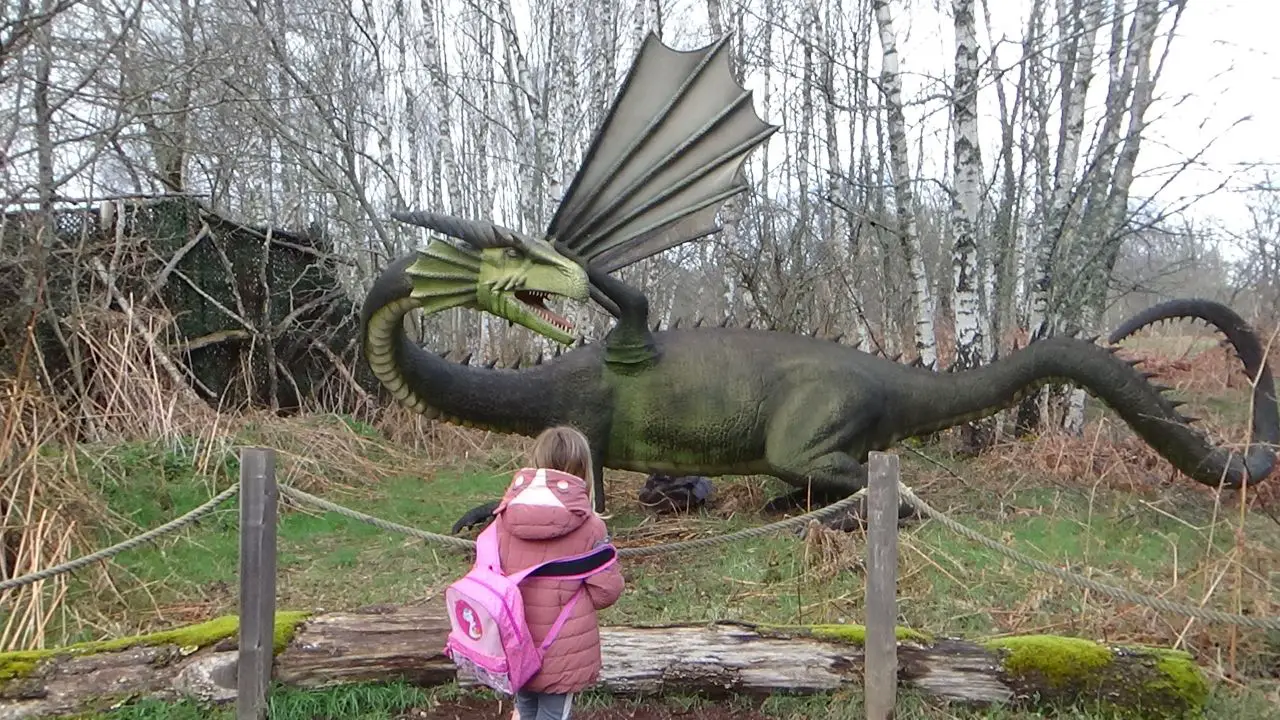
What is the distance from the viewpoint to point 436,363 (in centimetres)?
465

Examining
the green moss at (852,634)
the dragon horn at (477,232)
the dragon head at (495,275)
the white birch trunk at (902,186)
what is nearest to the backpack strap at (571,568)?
the green moss at (852,634)

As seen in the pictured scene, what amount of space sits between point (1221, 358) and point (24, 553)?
554 inches

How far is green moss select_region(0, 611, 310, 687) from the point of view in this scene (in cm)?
284

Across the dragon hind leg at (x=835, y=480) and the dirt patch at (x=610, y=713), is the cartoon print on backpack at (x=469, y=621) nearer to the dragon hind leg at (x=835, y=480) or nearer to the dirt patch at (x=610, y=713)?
the dirt patch at (x=610, y=713)

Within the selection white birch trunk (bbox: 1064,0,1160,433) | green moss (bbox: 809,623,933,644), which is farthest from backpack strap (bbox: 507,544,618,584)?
white birch trunk (bbox: 1064,0,1160,433)

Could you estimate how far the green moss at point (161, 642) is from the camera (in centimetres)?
284

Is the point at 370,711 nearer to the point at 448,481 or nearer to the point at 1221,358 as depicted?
the point at 448,481

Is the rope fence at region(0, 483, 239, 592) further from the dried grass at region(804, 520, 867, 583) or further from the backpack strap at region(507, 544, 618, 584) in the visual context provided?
the dried grass at region(804, 520, 867, 583)

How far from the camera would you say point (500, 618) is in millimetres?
2201

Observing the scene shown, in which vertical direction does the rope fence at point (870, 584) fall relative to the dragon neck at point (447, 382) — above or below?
below

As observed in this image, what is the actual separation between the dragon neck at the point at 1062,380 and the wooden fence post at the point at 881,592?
2.15 meters

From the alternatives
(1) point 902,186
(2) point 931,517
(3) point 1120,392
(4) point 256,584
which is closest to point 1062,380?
(3) point 1120,392

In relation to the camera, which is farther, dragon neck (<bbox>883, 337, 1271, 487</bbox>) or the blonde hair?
dragon neck (<bbox>883, 337, 1271, 487</bbox>)

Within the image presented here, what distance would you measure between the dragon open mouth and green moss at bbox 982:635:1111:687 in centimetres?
202
